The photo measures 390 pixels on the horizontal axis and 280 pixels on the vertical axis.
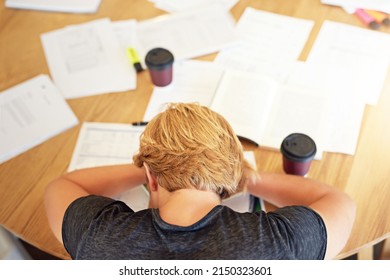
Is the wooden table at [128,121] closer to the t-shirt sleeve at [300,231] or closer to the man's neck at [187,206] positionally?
the t-shirt sleeve at [300,231]

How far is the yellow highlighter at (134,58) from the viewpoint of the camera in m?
1.29

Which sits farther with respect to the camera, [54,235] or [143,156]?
[54,235]

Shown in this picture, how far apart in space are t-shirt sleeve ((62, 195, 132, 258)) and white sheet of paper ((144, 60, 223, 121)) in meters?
0.36

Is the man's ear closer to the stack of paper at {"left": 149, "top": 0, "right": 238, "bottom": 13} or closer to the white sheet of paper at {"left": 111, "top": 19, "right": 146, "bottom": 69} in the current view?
the white sheet of paper at {"left": 111, "top": 19, "right": 146, "bottom": 69}

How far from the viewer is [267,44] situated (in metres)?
1.34

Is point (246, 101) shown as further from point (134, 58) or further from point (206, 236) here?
point (206, 236)

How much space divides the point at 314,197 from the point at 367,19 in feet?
2.27

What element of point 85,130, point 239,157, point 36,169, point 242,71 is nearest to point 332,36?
point 242,71

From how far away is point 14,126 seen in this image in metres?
1.20

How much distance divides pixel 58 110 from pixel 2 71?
0.90 feet

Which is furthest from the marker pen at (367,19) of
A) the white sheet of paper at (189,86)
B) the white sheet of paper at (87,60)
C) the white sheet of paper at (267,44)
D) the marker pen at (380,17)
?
the white sheet of paper at (87,60)

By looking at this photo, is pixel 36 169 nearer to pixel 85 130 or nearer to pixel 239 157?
pixel 85 130

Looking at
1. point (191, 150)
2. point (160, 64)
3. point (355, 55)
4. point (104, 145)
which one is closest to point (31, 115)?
point (104, 145)

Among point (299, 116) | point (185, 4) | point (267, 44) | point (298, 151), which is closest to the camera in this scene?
point (298, 151)
